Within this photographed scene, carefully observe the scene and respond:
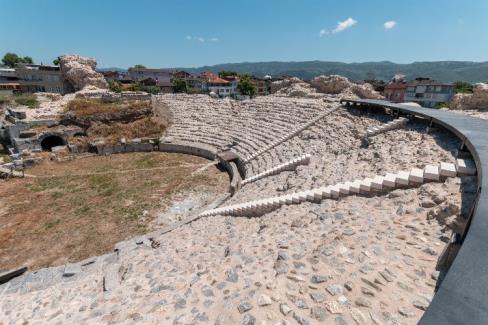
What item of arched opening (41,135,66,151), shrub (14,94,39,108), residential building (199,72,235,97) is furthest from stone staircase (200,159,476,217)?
residential building (199,72,235,97)

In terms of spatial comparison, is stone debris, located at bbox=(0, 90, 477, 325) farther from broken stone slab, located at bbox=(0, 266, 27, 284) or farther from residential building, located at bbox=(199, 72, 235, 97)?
residential building, located at bbox=(199, 72, 235, 97)

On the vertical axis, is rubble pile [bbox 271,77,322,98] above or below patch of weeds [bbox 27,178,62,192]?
above

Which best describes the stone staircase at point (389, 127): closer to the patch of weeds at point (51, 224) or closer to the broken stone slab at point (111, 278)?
the broken stone slab at point (111, 278)

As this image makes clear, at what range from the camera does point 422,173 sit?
7.34 meters

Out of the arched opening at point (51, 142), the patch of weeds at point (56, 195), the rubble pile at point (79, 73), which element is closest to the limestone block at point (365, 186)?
the patch of weeds at point (56, 195)

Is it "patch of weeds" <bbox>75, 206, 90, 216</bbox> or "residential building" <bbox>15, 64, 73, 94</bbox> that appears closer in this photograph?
"patch of weeds" <bbox>75, 206, 90, 216</bbox>

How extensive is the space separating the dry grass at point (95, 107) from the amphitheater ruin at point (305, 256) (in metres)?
22.1

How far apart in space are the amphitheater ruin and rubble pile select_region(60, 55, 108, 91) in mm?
37859

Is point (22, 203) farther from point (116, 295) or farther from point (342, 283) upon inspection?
point (342, 283)

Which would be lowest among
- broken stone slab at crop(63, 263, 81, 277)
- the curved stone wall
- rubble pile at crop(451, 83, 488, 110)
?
broken stone slab at crop(63, 263, 81, 277)

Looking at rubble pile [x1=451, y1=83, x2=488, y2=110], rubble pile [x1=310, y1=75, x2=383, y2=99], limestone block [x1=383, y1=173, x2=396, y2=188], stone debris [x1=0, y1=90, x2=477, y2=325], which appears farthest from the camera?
rubble pile [x1=310, y1=75, x2=383, y2=99]

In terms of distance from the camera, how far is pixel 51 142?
27.0m

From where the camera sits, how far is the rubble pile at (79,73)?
132ft

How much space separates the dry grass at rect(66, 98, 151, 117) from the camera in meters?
28.4
